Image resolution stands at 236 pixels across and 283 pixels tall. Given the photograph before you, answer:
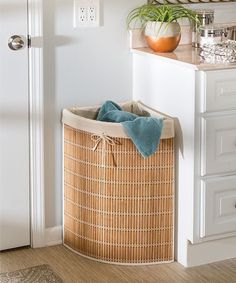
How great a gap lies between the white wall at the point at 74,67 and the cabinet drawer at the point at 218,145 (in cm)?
57

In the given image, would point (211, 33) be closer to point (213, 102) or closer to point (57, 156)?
point (213, 102)

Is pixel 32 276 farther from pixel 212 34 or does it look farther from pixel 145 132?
pixel 212 34

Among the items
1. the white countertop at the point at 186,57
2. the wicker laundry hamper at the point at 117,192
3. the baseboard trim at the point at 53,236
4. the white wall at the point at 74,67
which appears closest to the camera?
the white countertop at the point at 186,57

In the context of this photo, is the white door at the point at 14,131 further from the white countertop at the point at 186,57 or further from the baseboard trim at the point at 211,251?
the baseboard trim at the point at 211,251

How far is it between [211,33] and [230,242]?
35.9 inches

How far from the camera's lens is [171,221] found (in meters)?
3.17

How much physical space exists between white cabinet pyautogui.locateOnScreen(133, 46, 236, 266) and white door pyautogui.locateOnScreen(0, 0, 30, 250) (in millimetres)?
580

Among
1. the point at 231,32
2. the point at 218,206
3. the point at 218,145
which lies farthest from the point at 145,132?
the point at 231,32

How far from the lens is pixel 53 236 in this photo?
337 cm

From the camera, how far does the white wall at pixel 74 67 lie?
3207 mm

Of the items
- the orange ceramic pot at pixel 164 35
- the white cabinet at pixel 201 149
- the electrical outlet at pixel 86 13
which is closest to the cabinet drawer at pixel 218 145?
the white cabinet at pixel 201 149

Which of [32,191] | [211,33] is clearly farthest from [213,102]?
[32,191]

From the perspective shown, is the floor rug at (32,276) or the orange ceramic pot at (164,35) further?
the orange ceramic pot at (164,35)

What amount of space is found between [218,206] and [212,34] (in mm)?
748
